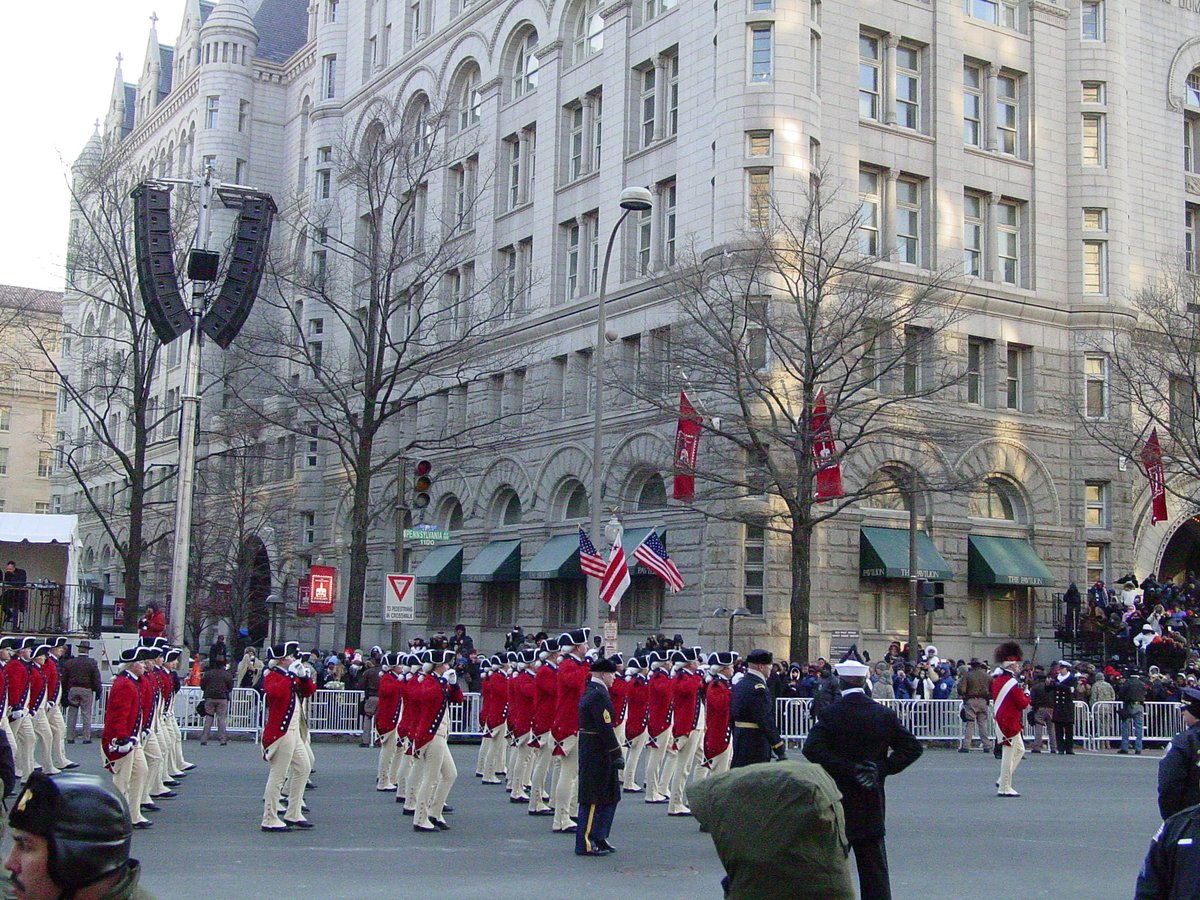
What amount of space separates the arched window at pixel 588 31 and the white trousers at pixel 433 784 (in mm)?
31863

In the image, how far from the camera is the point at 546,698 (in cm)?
1642

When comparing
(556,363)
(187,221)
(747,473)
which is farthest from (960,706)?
(187,221)

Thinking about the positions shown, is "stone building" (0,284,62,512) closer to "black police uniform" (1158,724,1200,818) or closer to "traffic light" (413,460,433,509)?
"traffic light" (413,460,433,509)

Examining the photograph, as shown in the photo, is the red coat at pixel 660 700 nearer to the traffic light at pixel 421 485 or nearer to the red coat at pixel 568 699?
the red coat at pixel 568 699

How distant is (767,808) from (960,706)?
26751 mm

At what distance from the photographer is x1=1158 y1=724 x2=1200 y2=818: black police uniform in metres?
7.66

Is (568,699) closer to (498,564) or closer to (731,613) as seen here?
(731,613)

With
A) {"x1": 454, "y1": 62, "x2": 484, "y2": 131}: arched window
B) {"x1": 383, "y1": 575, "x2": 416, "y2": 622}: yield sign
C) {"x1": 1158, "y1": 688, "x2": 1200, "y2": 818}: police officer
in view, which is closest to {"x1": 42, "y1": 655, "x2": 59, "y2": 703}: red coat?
{"x1": 383, "y1": 575, "x2": 416, "y2": 622}: yield sign

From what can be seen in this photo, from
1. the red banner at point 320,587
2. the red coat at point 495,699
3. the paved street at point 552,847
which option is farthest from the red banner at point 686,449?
the red coat at point 495,699

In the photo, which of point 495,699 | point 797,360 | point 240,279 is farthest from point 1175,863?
point 797,360

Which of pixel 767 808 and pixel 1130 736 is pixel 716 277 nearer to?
pixel 1130 736

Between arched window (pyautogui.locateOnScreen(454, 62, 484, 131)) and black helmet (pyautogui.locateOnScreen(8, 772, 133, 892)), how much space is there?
47583 millimetres

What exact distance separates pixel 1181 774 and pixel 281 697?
30.2ft

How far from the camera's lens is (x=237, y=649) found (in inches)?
1711
